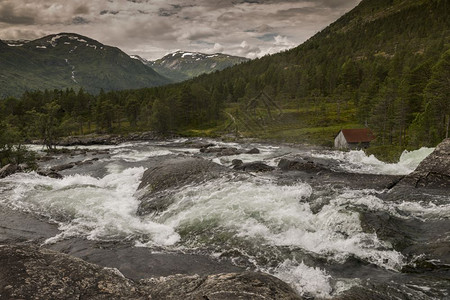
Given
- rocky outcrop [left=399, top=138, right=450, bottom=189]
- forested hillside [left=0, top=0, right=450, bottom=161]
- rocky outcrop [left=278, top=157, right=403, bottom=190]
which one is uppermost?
forested hillside [left=0, top=0, right=450, bottom=161]

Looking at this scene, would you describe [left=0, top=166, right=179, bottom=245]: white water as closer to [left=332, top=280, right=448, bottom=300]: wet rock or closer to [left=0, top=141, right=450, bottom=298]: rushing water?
[left=0, top=141, right=450, bottom=298]: rushing water

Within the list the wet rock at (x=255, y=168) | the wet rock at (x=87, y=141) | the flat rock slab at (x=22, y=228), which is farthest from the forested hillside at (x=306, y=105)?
the flat rock slab at (x=22, y=228)

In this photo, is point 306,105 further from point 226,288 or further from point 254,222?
point 226,288

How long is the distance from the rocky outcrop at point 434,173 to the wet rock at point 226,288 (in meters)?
24.8

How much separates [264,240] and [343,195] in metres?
11.7

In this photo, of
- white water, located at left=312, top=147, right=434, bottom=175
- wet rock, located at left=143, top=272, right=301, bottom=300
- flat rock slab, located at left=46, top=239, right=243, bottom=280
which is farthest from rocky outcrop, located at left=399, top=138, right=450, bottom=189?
wet rock, located at left=143, top=272, right=301, bottom=300

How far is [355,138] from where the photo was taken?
217 feet

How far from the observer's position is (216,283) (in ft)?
30.4

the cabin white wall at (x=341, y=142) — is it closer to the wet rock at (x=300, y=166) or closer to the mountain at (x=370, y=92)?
the mountain at (x=370, y=92)

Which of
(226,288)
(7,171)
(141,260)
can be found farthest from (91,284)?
(7,171)

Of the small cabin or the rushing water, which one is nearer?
the rushing water

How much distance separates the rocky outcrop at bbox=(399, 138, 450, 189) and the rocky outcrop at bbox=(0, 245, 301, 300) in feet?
81.8

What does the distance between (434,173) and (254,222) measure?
2104 centimetres

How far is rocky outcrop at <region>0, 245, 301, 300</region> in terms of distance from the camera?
813cm
